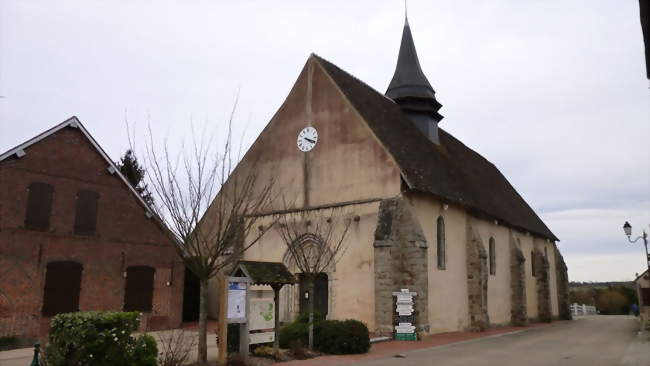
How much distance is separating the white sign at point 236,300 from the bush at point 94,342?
95.2 inches

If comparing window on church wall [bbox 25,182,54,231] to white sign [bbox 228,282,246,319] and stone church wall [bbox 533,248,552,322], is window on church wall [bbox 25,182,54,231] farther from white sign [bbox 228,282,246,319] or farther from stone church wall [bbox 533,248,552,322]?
stone church wall [bbox 533,248,552,322]

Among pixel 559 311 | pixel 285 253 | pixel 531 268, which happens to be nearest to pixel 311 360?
pixel 285 253

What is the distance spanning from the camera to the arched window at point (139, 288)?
19344 mm

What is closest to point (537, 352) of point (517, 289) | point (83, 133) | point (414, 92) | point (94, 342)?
point (94, 342)

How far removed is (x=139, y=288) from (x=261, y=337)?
8897mm

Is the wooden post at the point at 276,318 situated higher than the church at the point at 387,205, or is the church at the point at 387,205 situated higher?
the church at the point at 387,205

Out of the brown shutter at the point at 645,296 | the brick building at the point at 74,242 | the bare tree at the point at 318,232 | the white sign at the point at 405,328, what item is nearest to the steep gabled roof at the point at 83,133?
the brick building at the point at 74,242

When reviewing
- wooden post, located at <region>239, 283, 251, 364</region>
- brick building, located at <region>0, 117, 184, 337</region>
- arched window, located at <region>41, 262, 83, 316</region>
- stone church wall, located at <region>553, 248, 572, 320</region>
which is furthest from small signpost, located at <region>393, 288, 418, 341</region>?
stone church wall, located at <region>553, 248, 572, 320</region>

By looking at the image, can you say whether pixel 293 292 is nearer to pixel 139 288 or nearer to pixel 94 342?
pixel 139 288

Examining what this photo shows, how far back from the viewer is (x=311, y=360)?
12.7 meters

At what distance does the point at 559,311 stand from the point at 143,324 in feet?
88.5

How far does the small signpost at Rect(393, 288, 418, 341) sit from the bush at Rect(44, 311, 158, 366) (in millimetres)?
9637

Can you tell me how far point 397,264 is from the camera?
1838 cm

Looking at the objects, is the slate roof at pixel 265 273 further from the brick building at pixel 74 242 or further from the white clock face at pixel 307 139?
the white clock face at pixel 307 139
